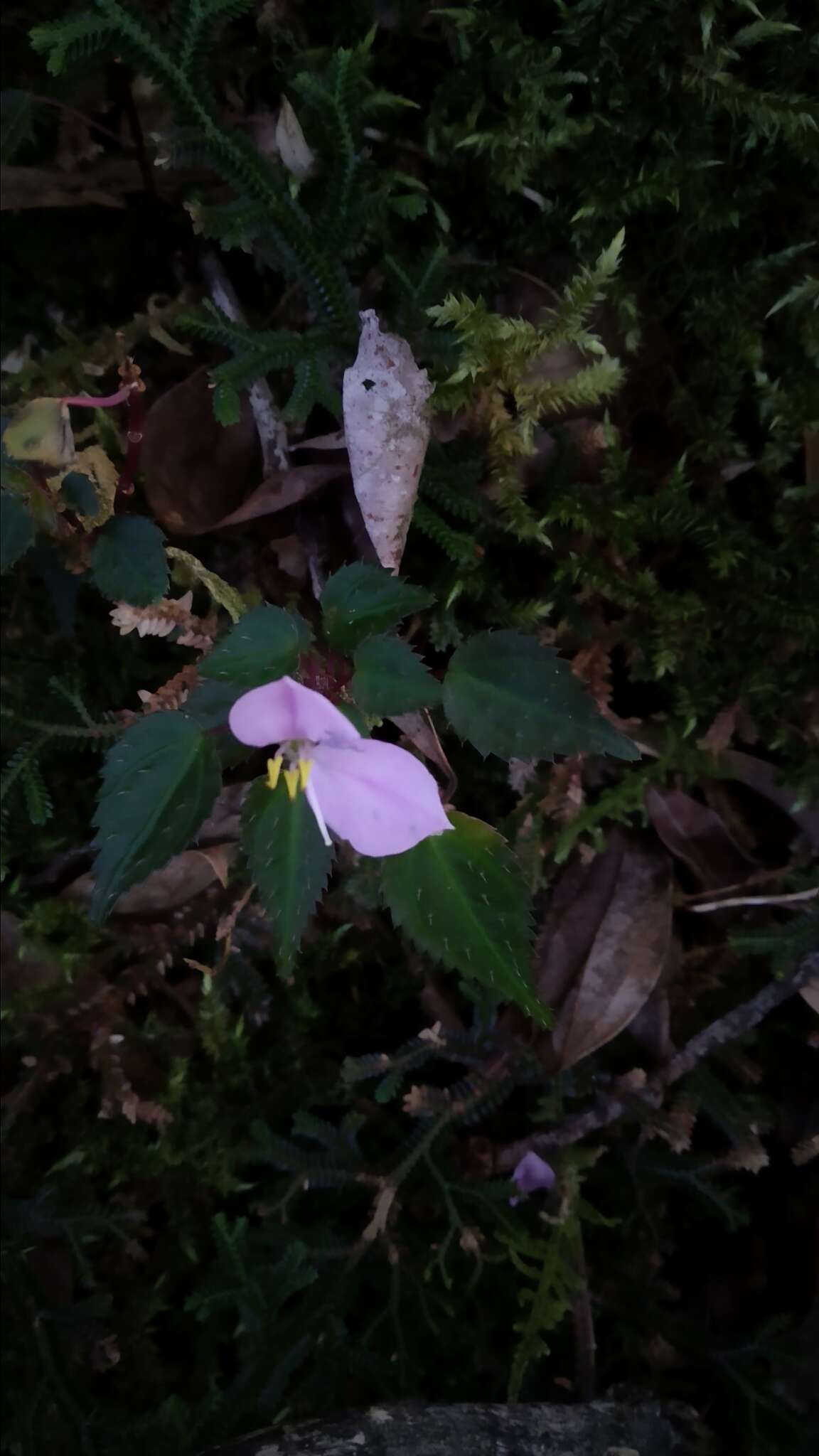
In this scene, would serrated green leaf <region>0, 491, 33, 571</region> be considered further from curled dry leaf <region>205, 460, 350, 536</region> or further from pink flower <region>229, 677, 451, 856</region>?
pink flower <region>229, 677, 451, 856</region>

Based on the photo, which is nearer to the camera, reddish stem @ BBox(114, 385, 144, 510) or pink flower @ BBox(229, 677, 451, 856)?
pink flower @ BBox(229, 677, 451, 856)

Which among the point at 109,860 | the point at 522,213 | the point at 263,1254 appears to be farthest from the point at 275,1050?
the point at 522,213

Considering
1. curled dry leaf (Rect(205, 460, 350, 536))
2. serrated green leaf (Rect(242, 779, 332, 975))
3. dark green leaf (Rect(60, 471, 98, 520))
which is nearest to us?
serrated green leaf (Rect(242, 779, 332, 975))

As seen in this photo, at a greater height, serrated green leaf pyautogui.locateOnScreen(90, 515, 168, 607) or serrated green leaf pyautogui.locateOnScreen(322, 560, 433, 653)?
serrated green leaf pyautogui.locateOnScreen(322, 560, 433, 653)

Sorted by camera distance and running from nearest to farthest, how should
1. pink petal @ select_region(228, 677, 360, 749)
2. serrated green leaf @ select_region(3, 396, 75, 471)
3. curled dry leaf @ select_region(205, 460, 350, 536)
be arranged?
pink petal @ select_region(228, 677, 360, 749) → serrated green leaf @ select_region(3, 396, 75, 471) → curled dry leaf @ select_region(205, 460, 350, 536)

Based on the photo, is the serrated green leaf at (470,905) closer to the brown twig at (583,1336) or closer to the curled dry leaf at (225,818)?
the curled dry leaf at (225,818)

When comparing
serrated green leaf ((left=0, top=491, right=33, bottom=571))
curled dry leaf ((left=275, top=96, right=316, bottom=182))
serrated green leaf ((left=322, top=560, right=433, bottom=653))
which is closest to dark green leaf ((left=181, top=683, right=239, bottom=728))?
serrated green leaf ((left=322, top=560, right=433, bottom=653))

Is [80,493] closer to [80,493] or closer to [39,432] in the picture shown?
[80,493]

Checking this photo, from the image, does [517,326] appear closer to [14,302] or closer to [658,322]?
[658,322]
